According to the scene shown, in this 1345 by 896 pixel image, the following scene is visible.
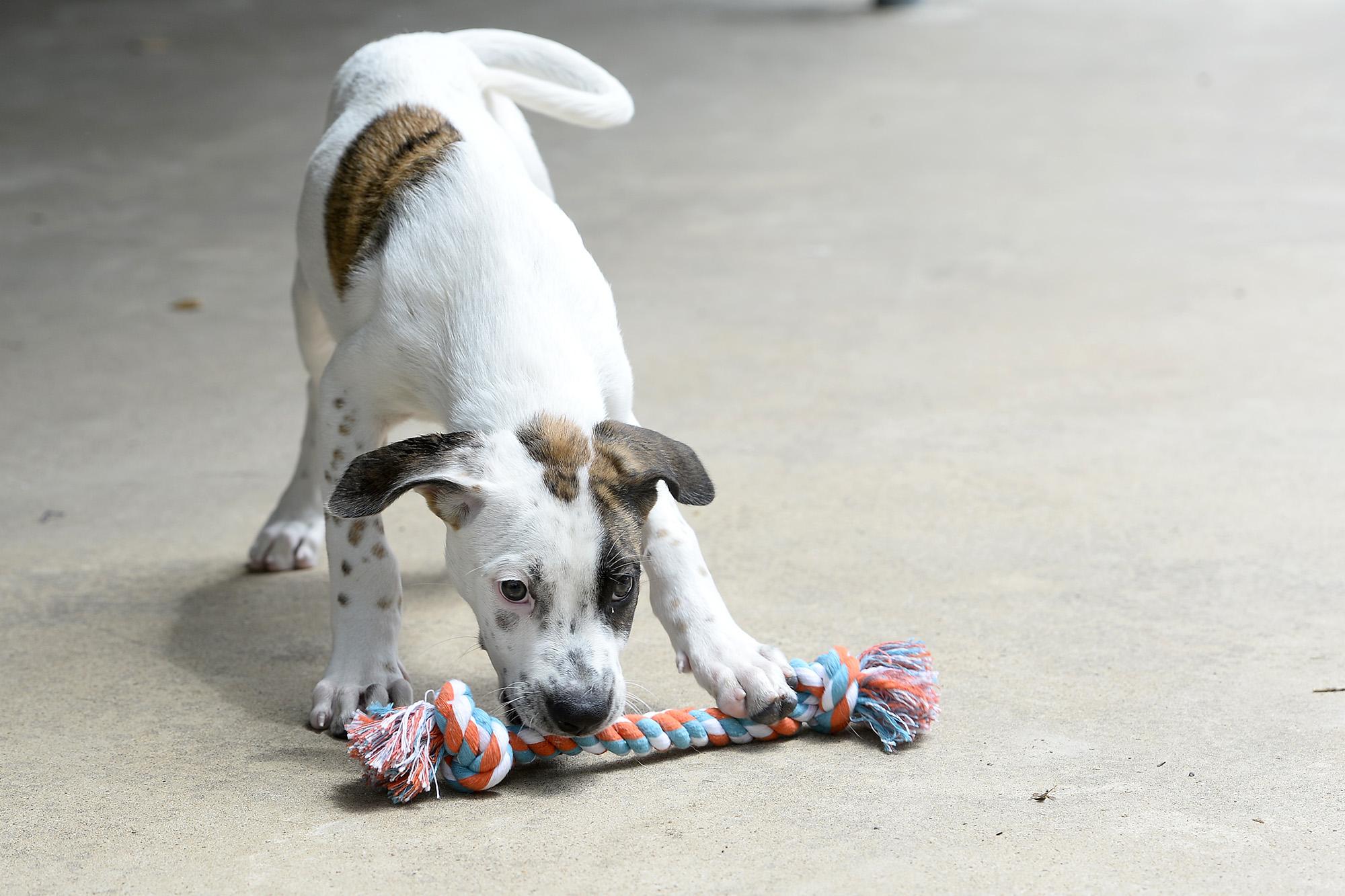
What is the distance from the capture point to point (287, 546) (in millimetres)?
4379

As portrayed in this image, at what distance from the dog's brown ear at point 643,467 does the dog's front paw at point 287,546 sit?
1.57 meters

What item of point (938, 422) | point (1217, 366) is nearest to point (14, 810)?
point (938, 422)

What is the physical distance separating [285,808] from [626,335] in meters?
3.66

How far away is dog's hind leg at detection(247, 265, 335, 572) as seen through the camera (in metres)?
4.39

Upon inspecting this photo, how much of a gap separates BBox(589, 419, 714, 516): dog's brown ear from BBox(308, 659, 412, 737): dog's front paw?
2.63 ft

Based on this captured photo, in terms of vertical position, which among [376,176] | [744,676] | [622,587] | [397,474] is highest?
[376,176]

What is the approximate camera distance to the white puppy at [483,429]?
2.94 meters

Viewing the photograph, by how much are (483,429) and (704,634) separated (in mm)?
692

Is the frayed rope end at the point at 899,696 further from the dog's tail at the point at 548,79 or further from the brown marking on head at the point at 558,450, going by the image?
the dog's tail at the point at 548,79

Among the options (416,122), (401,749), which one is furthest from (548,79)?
(401,749)

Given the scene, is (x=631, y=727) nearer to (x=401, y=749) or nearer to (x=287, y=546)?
(x=401, y=749)

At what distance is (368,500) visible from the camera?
2.94 m

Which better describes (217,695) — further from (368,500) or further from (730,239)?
(730,239)

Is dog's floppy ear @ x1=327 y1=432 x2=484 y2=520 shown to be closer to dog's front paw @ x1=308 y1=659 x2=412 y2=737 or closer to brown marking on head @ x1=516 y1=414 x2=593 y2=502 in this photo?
brown marking on head @ x1=516 y1=414 x2=593 y2=502
